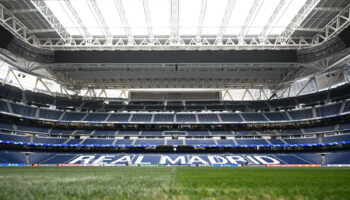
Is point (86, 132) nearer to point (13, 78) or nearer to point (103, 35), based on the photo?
point (13, 78)

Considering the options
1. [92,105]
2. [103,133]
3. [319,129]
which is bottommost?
[103,133]

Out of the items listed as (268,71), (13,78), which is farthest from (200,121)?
(13,78)

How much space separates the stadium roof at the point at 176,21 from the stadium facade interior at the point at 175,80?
0.54 feet

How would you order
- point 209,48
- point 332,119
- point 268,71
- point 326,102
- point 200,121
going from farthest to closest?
point 200,121 → point 326,102 → point 332,119 → point 268,71 → point 209,48

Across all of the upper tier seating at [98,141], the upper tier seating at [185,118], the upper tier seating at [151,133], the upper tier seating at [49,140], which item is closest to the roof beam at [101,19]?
the upper tier seating at [98,141]

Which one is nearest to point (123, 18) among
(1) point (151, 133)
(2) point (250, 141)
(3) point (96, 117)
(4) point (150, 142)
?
(4) point (150, 142)

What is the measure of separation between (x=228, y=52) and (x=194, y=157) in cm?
2103

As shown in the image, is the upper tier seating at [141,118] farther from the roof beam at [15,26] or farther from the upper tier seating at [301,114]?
the upper tier seating at [301,114]

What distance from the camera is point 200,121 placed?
164 ft

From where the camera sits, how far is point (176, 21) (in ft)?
83.5

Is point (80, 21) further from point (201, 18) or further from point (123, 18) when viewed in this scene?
point (201, 18)

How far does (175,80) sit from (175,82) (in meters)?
1.20

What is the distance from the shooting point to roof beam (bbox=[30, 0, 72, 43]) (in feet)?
72.4

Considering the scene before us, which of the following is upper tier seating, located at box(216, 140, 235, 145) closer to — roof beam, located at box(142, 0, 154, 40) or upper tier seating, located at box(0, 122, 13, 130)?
roof beam, located at box(142, 0, 154, 40)
